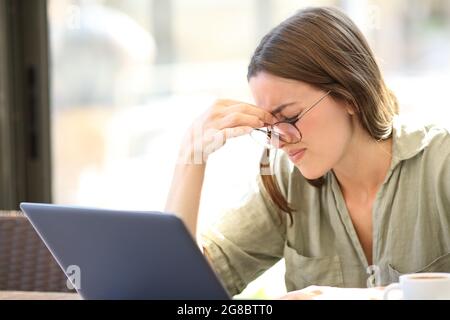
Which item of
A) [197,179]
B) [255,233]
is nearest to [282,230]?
[255,233]

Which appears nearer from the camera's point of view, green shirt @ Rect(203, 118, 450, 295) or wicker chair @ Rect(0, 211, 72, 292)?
green shirt @ Rect(203, 118, 450, 295)

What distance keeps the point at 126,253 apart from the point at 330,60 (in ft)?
2.51

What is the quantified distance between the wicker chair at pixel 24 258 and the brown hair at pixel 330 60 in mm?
659

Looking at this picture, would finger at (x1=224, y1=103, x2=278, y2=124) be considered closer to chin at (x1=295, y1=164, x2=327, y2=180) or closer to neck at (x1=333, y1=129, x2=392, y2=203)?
chin at (x1=295, y1=164, x2=327, y2=180)

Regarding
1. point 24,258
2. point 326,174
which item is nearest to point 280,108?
point 326,174

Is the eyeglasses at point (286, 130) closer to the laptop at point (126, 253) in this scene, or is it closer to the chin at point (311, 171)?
the chin at point (311, 171)

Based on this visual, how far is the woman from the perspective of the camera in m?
1.81

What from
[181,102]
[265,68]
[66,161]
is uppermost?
[265,68]

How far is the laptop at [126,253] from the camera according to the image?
1.17 meters

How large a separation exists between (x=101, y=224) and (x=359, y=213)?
0.87 meters

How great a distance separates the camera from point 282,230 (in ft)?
6.58

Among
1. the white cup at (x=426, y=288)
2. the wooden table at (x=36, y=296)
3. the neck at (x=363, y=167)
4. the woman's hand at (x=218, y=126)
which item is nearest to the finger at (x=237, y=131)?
the woman's hand at (x=218, y=126)

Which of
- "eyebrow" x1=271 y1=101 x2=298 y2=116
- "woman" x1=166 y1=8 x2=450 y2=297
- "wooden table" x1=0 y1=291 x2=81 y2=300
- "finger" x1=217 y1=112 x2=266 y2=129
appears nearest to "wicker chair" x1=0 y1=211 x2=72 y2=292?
"wooden table" x1=0 y1=291 x2=81 y2=300
